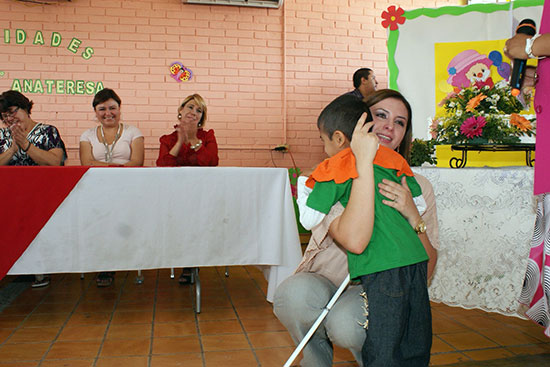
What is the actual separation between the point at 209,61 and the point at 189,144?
163 centimetres

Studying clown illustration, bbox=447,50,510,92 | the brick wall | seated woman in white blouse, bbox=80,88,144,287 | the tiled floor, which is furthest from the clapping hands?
clown illustration, bbox=447,50,510,92

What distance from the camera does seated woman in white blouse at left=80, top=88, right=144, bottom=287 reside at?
3.08 meters

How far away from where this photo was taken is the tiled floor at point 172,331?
180 centimetres

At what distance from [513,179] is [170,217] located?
1.53 metres

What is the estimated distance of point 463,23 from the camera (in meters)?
3.42

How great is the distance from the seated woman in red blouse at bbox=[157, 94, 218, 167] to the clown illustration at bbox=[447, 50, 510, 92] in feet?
6.21

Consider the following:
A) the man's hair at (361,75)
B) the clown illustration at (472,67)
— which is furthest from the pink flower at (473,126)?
the man's hair at (361,75)

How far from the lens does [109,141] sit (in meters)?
3.13

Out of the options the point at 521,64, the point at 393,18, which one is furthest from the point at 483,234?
the point at 393,18

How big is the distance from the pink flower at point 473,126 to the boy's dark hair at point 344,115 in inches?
40.1

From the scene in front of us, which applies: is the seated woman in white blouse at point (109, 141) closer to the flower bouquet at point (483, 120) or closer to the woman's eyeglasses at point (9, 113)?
the woman's eyeglasses at point (9, 113)

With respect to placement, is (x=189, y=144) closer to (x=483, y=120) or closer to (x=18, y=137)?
(x=18, y=137)

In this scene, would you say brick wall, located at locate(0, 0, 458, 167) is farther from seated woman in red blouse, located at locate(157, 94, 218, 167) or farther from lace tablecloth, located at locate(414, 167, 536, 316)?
lace tablecloth, located at locate(414, 167, 536, 316)

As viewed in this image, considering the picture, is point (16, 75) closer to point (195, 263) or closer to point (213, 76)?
point (213, 76)
